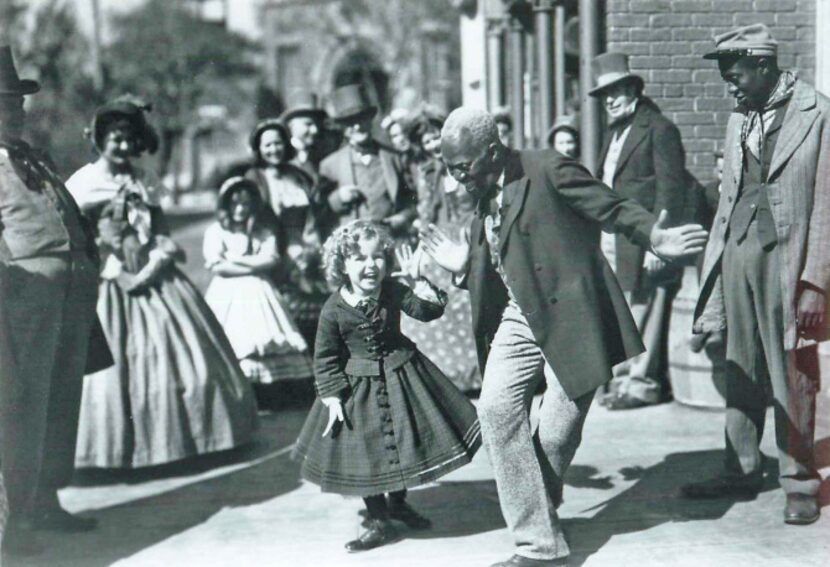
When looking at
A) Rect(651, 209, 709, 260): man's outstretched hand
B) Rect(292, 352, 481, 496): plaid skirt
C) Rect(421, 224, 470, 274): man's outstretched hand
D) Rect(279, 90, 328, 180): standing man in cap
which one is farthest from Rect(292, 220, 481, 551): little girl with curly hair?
Rect(279, 90, 328, 180): standing man in cap

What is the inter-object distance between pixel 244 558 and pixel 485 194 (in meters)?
1.83

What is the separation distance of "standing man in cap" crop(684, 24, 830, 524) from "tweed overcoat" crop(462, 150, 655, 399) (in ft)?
2.87

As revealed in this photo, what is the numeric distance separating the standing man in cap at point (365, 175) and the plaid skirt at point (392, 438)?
3.22 metres

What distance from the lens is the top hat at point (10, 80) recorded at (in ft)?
16.8

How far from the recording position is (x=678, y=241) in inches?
172

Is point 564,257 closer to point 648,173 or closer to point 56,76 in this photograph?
point 648,173

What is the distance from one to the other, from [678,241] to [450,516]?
5.96 ft

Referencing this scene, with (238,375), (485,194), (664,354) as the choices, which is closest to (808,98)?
(485,194)

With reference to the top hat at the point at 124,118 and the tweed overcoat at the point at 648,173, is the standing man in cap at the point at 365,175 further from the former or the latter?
the top hat at the point at 124,118

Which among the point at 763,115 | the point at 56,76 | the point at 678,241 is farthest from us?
the point at 56,76

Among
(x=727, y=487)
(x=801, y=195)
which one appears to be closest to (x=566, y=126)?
(x=801, y=195)

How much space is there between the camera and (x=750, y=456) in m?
5.45

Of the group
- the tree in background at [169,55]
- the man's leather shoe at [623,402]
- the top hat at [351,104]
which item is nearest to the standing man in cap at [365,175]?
the top hat at [351,104]

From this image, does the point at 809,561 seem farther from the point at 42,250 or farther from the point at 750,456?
the point at 42,250
